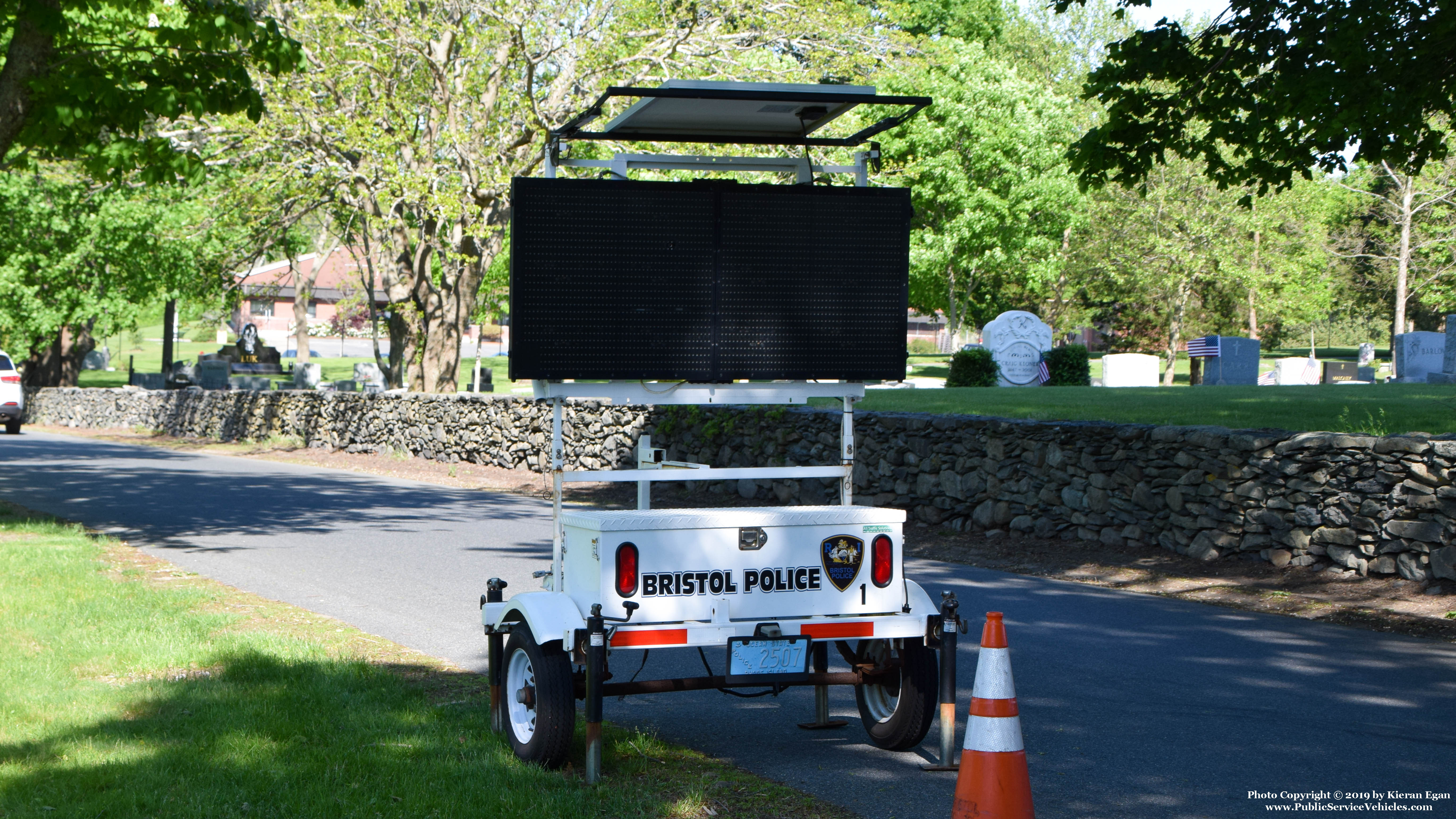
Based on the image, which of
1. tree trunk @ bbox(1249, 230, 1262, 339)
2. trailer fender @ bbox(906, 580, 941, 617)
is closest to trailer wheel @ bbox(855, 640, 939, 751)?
trailer fender @ bbox(906, 580, 941, 617)

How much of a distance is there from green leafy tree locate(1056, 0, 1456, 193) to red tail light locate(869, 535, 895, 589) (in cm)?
728

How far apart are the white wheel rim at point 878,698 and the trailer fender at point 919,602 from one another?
0.30 metres

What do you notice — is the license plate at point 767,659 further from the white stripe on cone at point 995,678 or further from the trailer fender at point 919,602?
the white stripe on cone at point 995,678

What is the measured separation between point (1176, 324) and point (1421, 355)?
2126 cm

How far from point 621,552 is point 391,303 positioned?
2265 cm

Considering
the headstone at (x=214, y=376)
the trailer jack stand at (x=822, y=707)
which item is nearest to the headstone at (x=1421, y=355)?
the trailer jack stand at (x=822, y=707)

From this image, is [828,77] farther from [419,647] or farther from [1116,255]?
[1116,255]

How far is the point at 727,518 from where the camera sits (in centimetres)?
536

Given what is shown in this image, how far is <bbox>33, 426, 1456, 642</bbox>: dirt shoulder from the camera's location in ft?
31.3

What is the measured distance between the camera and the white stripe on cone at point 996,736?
14.4 ft

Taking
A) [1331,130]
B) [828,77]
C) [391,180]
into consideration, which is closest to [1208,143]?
[1331,130]

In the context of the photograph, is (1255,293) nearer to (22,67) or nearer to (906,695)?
(22,67)

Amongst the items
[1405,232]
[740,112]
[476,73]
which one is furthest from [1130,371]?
[740,112]

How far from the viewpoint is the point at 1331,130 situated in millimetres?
10734
